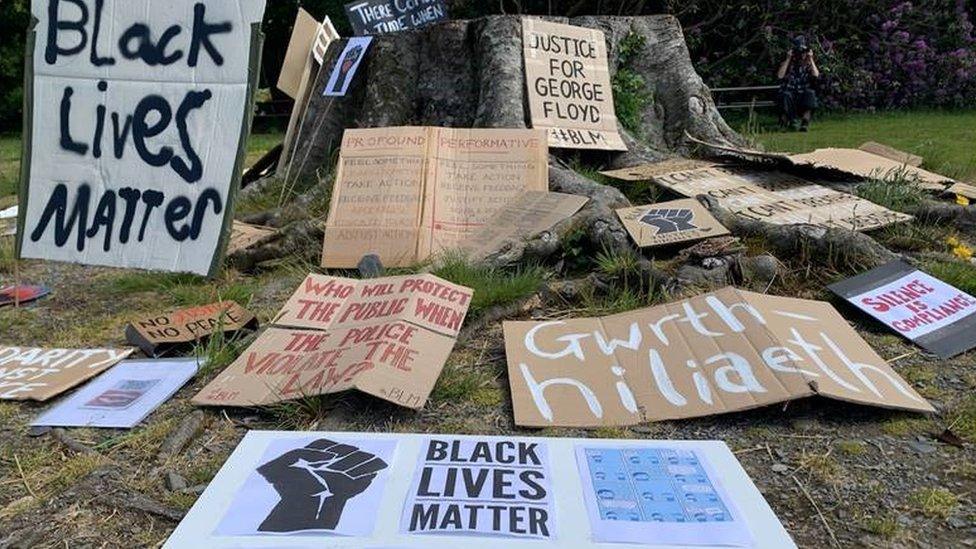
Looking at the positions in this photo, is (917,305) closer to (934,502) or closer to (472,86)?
(934,502)

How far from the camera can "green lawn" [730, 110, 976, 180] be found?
24.5 ft

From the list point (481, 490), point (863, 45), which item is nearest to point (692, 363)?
point (481, 490)

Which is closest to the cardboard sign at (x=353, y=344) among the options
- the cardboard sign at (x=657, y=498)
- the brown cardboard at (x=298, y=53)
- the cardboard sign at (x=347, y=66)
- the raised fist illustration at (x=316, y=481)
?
the raised fist illustration at (x=316, y=481)

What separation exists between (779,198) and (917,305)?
131cm

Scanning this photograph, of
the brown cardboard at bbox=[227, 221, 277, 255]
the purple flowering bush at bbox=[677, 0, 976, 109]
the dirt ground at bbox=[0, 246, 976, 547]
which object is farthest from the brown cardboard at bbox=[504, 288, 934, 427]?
the purple flowering bush at bbox=[677, 0, 976, 109]

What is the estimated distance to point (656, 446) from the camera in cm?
210

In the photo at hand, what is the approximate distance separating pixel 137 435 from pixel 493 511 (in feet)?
3.85

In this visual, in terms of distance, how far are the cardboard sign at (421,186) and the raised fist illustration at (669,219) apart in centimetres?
71

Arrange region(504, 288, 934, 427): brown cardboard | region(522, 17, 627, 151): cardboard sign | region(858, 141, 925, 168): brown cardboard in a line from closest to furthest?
region(504, 288, 934, 427): brown cardboard → region(522, 17, 627, 151): cardboard sign → region(858, 141, 925, 168): brown cardboard

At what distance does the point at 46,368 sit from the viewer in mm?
2855

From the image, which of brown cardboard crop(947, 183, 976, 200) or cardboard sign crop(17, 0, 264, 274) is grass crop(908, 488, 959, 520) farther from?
brown cardboard crop(947, 183, 976, 200)

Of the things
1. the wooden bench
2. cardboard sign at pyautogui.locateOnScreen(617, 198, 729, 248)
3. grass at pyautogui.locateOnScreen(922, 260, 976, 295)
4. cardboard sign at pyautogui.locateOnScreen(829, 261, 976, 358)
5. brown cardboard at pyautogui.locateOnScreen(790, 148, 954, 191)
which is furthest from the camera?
the wooden bench

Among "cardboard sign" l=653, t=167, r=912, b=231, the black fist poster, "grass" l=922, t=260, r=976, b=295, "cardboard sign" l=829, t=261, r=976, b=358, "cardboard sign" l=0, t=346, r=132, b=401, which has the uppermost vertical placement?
"cardboard sign" l=653, t=167, r=912, b=231

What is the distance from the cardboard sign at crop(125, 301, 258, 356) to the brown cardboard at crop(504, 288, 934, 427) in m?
1.07
